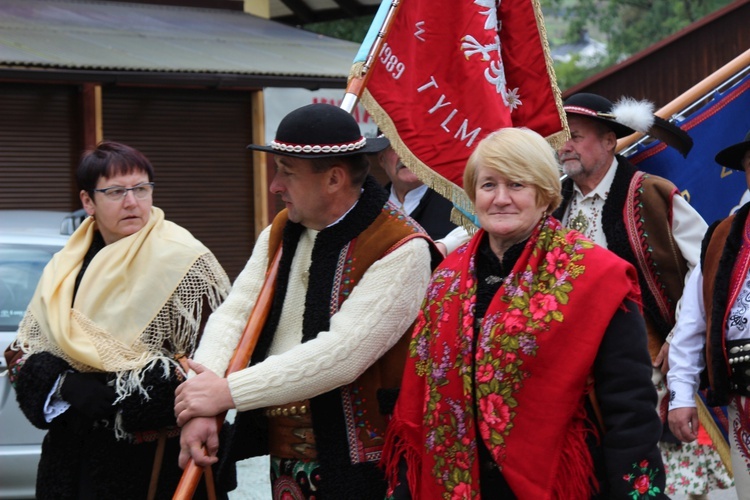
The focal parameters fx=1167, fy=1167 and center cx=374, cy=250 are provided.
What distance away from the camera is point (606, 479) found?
3039 mm

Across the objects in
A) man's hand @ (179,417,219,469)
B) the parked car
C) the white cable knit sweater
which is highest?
the white cable knit sweater

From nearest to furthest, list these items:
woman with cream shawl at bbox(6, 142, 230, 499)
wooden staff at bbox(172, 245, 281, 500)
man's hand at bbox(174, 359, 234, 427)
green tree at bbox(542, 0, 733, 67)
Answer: man's hand at bbox(174, 359, 234, 427) → wooden staff at bbox(172, 245, 281, 500) → woman with cream shawl at bbox(6, 142, 230, 499) → green tree at bbox(542, 0, 733, 67)

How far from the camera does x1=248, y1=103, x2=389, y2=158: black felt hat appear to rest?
3643 millimetres

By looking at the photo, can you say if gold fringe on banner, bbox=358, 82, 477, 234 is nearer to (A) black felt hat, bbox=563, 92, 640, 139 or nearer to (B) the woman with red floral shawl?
(A) black felt hat, bbox=563, 92, 640, 139

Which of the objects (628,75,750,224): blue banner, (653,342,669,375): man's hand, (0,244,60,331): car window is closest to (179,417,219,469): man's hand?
(653,342,669,375): man's hand

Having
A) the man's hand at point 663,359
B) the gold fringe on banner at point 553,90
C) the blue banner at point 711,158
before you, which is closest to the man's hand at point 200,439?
the gold fringe on banner at point 553,90

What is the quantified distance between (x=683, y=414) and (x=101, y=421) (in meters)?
2.10

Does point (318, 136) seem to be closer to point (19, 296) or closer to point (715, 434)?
point (715, 434)

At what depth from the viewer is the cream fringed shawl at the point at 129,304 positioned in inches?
169

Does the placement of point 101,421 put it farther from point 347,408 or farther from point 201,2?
point 201,2

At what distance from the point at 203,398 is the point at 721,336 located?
5.63 feet

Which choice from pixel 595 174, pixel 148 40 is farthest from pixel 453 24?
pixel 148 40

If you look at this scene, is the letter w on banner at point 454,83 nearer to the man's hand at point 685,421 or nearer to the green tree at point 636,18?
the man's hand at point 685,421

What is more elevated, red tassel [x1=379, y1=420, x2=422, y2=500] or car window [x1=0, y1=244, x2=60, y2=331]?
red tassel [x1=379, y1=420, x2=422, y2=500]
